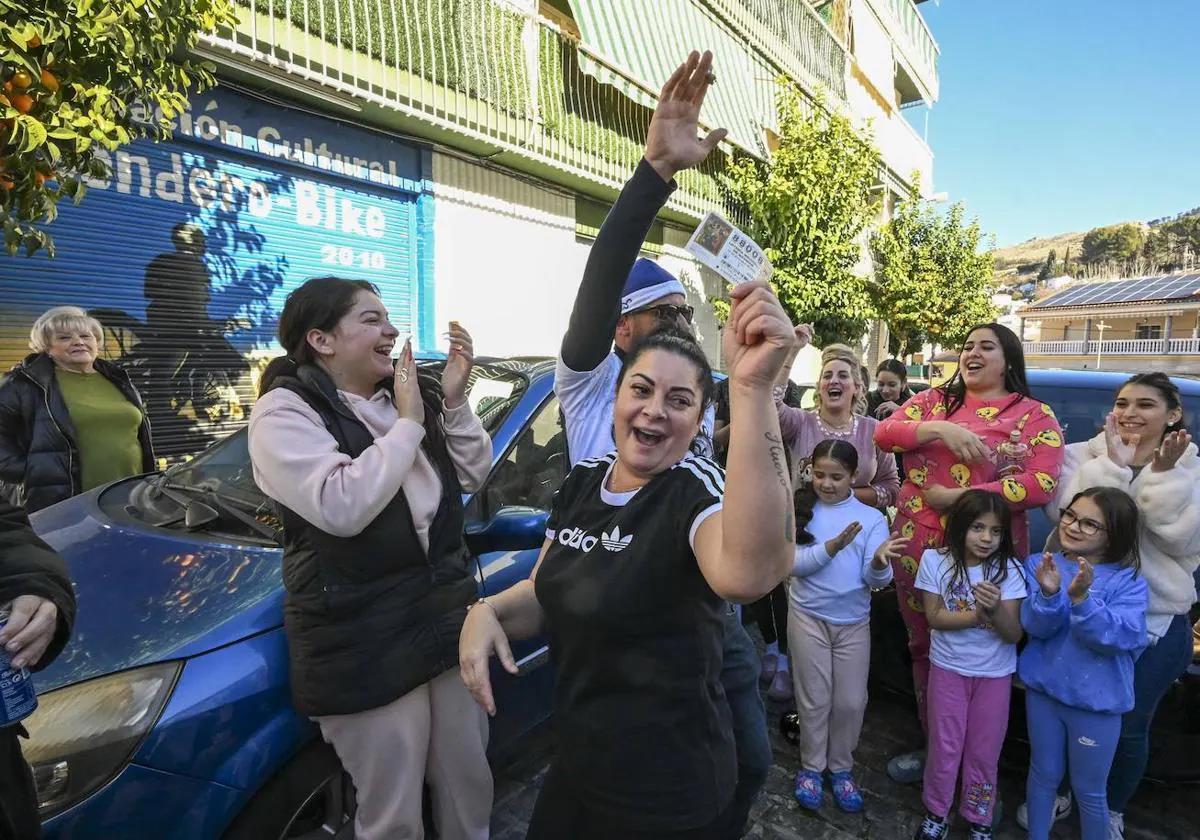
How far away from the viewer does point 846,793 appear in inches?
108

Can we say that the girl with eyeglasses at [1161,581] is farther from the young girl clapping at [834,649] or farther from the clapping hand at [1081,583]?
the young girl clapping at [834,649]

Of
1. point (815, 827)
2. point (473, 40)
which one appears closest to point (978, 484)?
point (815, 827)

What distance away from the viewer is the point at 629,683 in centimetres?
133

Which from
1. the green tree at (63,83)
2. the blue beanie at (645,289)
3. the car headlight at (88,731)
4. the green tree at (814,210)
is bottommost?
the car headlight at (88,731)

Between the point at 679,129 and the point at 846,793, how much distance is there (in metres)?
2.64

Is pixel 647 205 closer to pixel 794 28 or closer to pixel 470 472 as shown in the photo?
pixel 470 472

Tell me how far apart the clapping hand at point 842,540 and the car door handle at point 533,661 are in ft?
3.98

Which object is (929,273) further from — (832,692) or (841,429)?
(832,692)

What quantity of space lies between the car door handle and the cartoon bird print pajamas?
1570 millimetres

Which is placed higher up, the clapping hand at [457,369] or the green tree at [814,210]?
the green tree at [814,210]

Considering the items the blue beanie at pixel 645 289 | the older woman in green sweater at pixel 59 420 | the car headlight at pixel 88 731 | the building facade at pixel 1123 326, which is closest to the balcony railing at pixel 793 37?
the older woman in green sweater at pixel 59 420

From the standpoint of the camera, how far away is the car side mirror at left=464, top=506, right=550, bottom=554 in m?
2.15

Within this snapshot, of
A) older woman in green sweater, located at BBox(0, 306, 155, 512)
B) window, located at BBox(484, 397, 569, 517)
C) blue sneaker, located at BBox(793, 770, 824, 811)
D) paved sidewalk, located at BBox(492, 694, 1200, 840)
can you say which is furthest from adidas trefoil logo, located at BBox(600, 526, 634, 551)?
older woman in green sweater, located at BBox(0, 306, 155, 512)

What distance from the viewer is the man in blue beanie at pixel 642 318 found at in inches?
61.7
